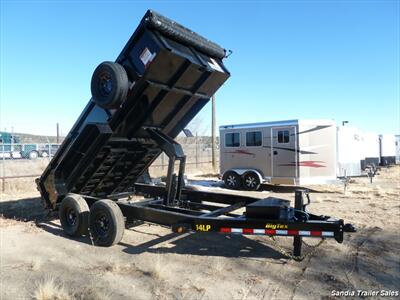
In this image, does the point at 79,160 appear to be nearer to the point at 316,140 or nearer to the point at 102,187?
the point at 102,187

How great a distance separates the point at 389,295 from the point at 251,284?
63.4 inches

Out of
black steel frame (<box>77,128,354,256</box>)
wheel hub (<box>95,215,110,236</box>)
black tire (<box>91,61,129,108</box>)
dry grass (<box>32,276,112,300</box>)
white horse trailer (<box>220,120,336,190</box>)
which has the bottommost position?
dry grass (<box>32,276,112,300</box>)

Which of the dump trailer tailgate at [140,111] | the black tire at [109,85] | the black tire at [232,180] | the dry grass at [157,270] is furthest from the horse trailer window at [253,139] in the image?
the dry grass at [157,270]

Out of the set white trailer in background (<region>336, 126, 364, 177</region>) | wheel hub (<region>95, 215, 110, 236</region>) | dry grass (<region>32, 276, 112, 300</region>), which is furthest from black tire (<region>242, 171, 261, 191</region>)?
dry grass (<region>32, 276, 112, 300</region>)

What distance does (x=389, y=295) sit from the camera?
4695mm

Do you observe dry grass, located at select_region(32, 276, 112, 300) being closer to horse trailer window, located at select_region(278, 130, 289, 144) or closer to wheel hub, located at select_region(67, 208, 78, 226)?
wheel hub, located at select_region(67, 208, 78, 226)

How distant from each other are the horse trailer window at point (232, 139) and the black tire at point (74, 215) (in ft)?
33.3

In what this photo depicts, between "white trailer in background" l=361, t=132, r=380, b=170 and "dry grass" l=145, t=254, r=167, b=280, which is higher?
"white trailer in background" l=361, t=132, r=380, b=170

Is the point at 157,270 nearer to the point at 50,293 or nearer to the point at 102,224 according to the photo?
the point at 50,293

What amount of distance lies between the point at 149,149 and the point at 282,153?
26.6ft

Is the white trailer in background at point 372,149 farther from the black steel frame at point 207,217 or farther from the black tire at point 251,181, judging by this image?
the black steel frame at point 207,217

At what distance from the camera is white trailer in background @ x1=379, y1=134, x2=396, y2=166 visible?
2961cm

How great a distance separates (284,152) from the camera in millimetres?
15188

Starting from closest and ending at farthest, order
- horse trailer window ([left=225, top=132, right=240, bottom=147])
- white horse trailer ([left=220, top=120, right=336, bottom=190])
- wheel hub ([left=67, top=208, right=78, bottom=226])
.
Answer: wheel hub ([left=67, top=208, right=78, bottom=226]) < white horse trailer ([left=220, top=120, right=336, bottom=190]) < horse trailer window ([left=225, top=132, right=240, bottom=147])
